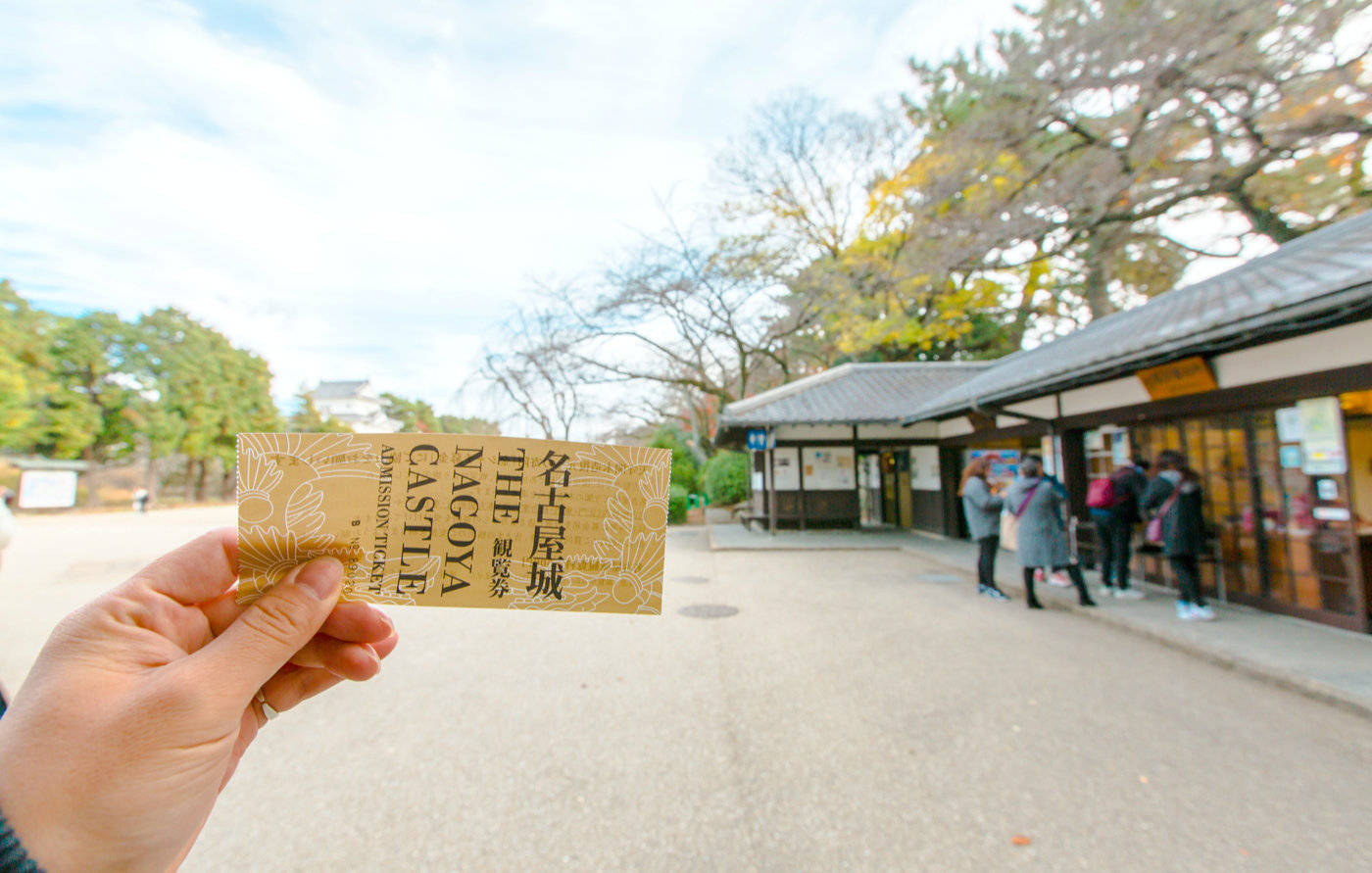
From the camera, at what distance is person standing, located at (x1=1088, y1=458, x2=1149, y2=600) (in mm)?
6836

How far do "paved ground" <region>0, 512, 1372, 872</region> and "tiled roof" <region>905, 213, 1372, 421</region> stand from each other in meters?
2.77

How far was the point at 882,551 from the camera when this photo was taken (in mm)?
11828

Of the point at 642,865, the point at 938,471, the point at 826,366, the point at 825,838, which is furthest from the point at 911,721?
the point at 826,366

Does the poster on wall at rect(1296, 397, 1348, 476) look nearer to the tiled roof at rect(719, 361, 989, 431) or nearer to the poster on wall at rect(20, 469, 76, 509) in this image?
the tiled roof at rect(719, 361, 989, 431)

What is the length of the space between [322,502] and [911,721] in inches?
149

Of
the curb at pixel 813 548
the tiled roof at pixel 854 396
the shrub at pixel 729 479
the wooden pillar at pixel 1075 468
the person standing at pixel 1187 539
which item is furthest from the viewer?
the shrub at pixel 729 479

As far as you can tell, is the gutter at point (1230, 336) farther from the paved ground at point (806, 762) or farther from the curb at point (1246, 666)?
the paved ground at point (806, 762)

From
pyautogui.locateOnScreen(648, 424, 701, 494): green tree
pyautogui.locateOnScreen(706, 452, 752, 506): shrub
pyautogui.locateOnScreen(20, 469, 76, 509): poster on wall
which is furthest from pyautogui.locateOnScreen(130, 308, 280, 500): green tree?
pyautogui.locateOnScreen(706, 452, 752, 506): shrub

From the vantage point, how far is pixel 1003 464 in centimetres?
1198

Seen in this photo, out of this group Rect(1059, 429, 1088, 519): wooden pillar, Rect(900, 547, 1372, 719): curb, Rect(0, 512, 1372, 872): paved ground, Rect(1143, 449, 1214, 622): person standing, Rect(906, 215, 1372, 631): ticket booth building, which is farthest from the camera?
Rect(1059, 429, 1088, 519): wooden pillar

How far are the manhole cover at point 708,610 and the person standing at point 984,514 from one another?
3169 mm

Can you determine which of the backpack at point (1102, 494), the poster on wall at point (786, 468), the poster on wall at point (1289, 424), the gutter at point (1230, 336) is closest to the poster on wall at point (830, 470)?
the poster on wall at point (786, 468)

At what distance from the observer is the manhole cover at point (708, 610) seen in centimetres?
679

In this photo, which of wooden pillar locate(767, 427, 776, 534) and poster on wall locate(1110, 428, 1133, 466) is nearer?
poster on wall locate(1110, 428, 1133, 466)
